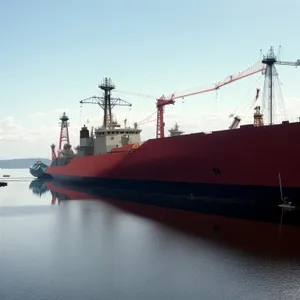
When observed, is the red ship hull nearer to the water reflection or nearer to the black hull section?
the black hull section

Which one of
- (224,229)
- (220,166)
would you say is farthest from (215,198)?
(224,229)

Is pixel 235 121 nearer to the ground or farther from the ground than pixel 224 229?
farther from the ground

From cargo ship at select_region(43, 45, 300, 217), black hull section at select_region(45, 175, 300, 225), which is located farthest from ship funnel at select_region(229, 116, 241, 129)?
Result: black hull section at select_region(45, 175, 300, 225)

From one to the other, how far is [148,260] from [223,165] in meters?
9.82

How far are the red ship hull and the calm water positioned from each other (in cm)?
267

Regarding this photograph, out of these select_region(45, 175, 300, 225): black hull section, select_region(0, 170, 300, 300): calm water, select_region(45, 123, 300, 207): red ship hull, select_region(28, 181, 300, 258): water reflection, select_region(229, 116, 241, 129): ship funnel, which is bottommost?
select_region(0, 170, 300, 300): calm water

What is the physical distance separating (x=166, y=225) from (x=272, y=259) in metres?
6.18

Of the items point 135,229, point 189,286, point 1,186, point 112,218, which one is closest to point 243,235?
point 135,229

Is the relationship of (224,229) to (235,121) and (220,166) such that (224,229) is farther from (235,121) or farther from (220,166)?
(235,121)

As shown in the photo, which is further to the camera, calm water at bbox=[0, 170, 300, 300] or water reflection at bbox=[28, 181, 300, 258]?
water reflection at bbox=[28, 181, 300, 258]

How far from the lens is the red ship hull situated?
1628 cm

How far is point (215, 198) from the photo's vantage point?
19.9 meters

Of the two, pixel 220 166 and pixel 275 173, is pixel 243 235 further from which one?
pixel 220 166

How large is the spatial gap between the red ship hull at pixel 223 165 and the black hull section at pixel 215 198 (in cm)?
5
